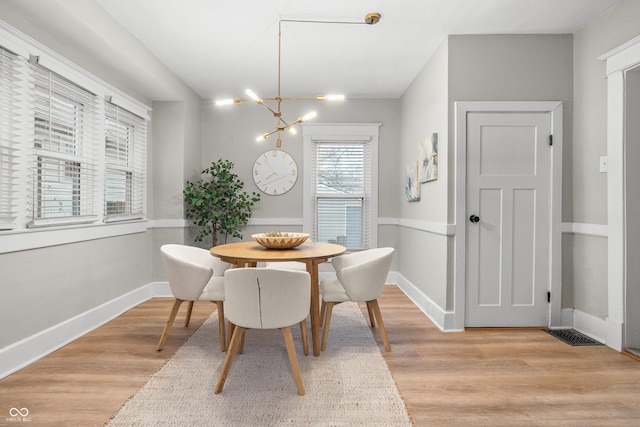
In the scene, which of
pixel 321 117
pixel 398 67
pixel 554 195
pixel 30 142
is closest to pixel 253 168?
pixel 321 117

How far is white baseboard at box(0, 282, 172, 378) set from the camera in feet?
7.23

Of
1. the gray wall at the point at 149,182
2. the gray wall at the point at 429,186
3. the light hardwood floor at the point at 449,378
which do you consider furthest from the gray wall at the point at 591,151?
→ the gray wall at the point at 149,182

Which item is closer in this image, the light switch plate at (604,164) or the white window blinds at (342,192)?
the light switch plate at (604,164)

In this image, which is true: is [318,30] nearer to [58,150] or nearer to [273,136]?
[273,136]

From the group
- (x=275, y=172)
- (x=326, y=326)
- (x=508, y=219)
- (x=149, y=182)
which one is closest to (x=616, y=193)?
(x=508, y=219)

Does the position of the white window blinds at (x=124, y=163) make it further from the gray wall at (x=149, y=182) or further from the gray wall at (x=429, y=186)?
the gray wall at (x=429, y=186)

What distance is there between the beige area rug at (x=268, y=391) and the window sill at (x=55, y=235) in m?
1.19

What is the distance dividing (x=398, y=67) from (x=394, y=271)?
2.59 metres

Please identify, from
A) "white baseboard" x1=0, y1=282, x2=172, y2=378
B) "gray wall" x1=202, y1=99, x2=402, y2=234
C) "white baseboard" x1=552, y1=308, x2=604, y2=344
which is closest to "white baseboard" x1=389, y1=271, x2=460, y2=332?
"white baseboard" x1=552, y1=308, x2=604, y2=344

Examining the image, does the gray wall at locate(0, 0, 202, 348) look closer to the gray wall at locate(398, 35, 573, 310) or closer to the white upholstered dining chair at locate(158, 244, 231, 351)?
the white upholstered dining chair at locate(158, 244, 231, 351)

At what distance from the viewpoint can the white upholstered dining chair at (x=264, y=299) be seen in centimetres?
192

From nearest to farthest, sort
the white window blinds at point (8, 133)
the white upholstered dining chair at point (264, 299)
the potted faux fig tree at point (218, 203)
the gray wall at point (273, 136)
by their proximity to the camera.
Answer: the white upholstered dining chair at point (264, 299)
the white window blinds at point (8, 133)
the potted faux fig tree at point (218, 203)
the gray wall at point (273, 136)

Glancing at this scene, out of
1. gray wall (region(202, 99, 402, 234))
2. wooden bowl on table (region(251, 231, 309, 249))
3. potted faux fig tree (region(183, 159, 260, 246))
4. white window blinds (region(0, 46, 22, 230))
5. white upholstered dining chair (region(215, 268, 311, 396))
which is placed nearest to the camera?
white upholstered dining chair (region(215, 268, 311, 396))

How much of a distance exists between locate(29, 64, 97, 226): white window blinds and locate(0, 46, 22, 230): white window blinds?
14cm
